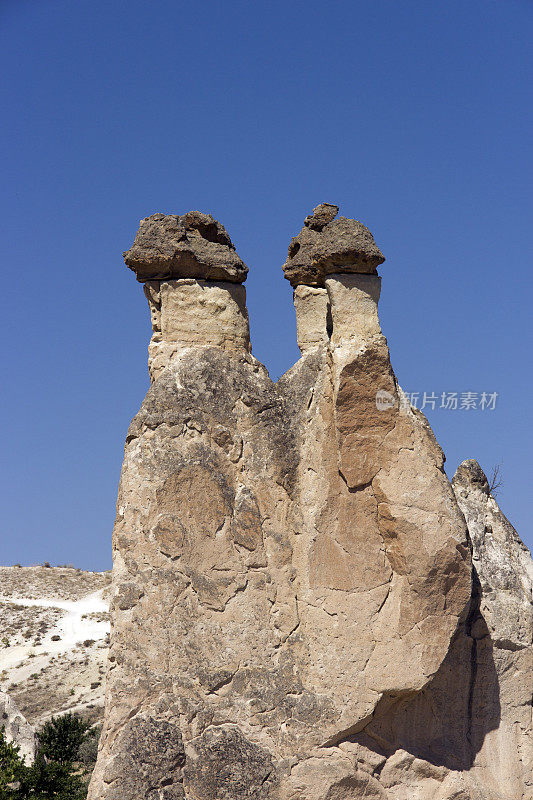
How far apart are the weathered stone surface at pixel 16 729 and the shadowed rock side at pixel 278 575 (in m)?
11.2

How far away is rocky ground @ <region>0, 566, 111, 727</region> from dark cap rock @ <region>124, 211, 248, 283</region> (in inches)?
776

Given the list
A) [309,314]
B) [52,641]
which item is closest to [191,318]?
[309,314]

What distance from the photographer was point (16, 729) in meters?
19.3

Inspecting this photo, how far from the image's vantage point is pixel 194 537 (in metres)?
9.33

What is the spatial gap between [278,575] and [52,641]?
26.8 m

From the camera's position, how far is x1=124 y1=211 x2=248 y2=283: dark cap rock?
10328 millimetres

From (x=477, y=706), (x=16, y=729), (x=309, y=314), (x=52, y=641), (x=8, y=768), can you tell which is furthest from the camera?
(x=52, y=641)

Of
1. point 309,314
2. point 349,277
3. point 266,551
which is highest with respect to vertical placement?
point 309,314

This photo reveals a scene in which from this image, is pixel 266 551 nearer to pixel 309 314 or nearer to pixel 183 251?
pixel 183 251

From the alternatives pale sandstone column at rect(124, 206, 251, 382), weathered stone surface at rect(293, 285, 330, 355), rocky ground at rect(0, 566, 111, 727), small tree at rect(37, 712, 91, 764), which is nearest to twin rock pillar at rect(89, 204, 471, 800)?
pale sandstone column at rect(124, 206, 251, 382)

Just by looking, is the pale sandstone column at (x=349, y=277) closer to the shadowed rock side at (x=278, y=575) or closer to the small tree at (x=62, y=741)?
the shadowed rock side at (x=278, y=575)

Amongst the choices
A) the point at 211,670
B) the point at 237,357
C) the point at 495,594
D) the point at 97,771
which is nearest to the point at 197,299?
the point at 237,357

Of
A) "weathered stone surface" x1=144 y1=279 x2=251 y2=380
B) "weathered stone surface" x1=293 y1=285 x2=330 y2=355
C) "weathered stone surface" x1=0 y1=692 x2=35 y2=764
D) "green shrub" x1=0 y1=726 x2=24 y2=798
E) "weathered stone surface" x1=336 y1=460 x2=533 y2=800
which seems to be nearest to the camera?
"weathered stone surface" x1=336 y1=460 x2=533 y2=800

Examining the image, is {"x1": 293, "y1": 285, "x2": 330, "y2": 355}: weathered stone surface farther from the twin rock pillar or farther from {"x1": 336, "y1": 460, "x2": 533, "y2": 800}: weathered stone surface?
{"x1": 336, "y1": 460, "x2": 533, "y2": 800}: weathered stone surface
